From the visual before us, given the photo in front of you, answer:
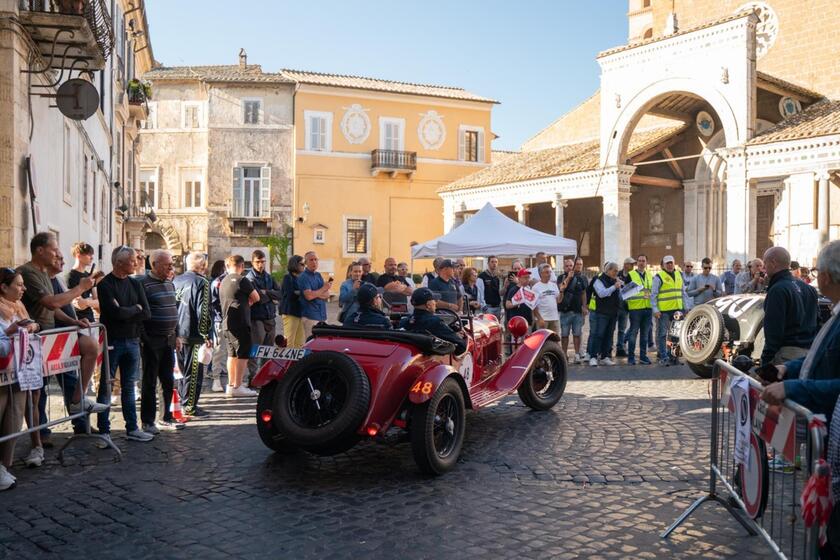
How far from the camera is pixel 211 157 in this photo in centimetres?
3422

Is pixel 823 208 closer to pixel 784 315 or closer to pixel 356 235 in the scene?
pixel 784 315

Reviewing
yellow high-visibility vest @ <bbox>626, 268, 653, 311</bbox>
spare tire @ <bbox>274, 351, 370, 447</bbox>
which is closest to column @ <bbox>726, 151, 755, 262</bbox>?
yellow high-visibility vest @ <bbox>626, 268, 653, 311</bbox>

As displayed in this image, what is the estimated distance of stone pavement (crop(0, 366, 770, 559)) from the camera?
13.9ft

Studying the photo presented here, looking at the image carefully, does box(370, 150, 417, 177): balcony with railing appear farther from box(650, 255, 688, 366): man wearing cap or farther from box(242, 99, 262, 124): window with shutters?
box(650, 255, 688, 366): man wearing cap

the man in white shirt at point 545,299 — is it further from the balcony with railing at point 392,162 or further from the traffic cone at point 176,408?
the balcony with railing at point 392,162

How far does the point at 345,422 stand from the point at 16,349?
2.48 m

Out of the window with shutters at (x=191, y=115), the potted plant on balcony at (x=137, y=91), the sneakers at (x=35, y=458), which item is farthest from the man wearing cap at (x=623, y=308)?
the window with shutters at (x=191, y=115)

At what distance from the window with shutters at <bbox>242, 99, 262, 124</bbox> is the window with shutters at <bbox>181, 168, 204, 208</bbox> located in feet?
11.3

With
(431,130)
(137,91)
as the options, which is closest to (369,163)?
(431,130)

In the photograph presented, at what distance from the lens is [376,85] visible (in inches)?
1371

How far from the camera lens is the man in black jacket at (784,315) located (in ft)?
18.6

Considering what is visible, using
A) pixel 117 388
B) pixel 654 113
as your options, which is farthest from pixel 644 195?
pixel 117 388

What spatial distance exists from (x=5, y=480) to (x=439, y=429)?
315cm

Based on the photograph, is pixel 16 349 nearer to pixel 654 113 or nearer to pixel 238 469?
pixel 238 469
